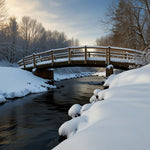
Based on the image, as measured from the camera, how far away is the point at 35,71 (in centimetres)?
1396

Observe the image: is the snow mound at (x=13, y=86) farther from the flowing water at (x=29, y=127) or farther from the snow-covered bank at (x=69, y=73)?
the snow-covered bank at (x=69, y=73)

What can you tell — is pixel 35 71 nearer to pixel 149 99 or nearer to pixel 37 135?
pixel 37 135

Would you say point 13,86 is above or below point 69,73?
above

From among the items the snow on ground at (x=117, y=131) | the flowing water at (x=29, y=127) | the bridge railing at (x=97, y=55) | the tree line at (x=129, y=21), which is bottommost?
the flowing water at (x=29, y=127)

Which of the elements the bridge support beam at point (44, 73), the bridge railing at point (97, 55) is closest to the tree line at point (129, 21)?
the bridge railing at point (97, 55)

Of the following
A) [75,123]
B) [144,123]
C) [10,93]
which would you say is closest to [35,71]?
[10,93]

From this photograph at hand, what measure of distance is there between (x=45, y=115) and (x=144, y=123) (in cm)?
422

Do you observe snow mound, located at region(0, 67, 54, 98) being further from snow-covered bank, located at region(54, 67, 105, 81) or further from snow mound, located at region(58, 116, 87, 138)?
snow-covered bank, located at region(54, 67, 105, 81)

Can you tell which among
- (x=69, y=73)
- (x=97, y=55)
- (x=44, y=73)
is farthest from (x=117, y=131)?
(x=69, y=73)

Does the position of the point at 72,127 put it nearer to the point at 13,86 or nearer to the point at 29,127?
the point at 29,127

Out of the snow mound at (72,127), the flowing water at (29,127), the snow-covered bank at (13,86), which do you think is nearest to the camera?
the snow mound at (72,127)

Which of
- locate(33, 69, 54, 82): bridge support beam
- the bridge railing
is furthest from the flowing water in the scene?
locate(33, 69, 54, 82): bridge support beam

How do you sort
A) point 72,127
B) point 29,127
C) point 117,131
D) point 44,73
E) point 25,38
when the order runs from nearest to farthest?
1. point 117,131
2. point 72,127
3. point 29,127
4. point 44,73
5. point 25,38

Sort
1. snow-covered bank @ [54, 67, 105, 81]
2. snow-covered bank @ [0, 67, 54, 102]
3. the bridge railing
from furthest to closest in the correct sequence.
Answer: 1. snow-covered bank @ [54, 67, 105, 81]
2. the bridge railing
3. snow-covered bank @ [0, 67, 54, 102]
